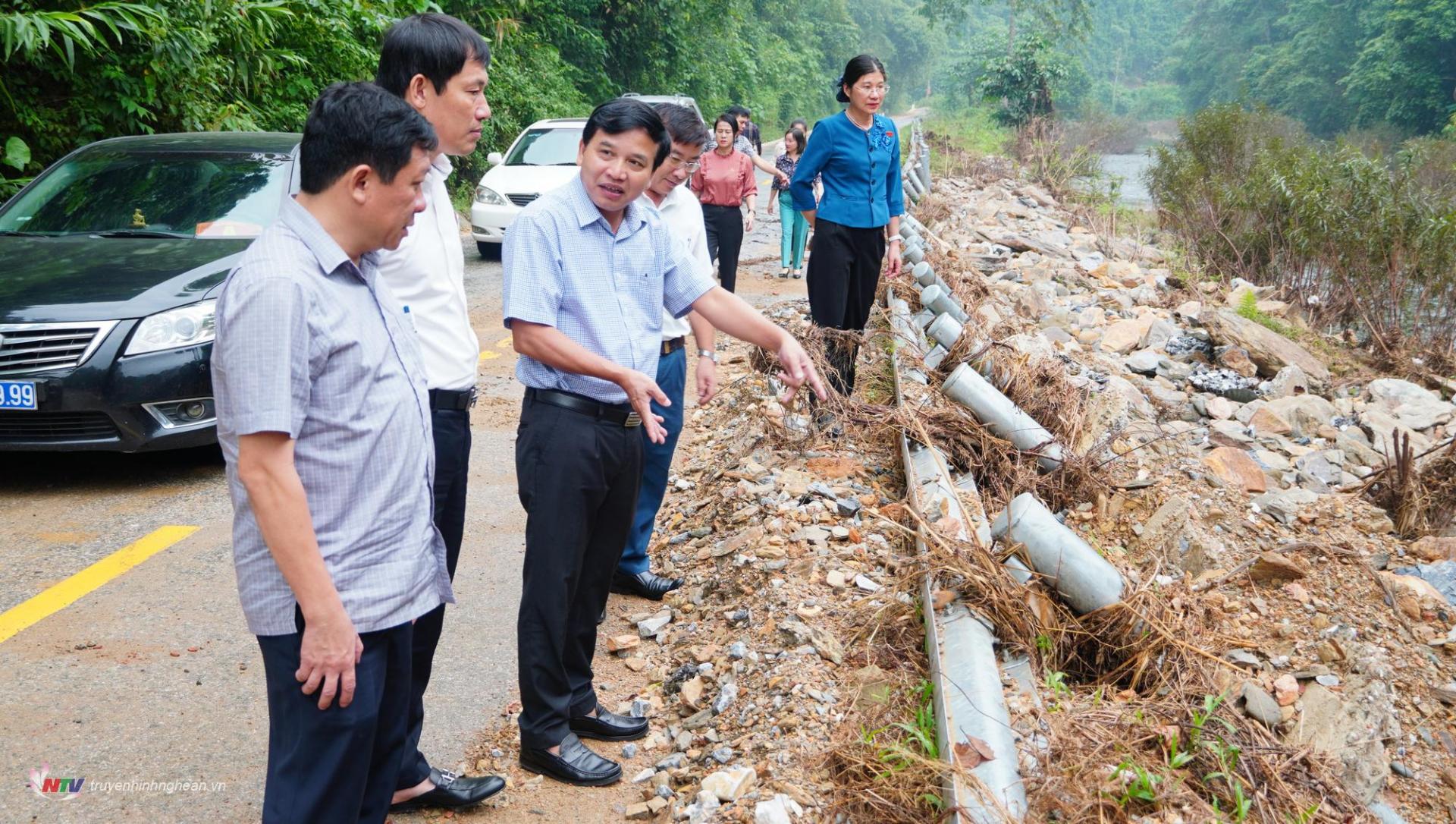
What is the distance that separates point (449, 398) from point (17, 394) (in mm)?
3108

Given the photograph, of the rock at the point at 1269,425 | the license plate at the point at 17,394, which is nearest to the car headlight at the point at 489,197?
the license plate at the point at 17,394

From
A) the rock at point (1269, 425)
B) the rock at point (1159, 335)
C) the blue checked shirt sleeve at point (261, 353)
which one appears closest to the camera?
the blue checked shirt sleeve at point (261, 353)

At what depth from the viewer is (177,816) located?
287 centimetres

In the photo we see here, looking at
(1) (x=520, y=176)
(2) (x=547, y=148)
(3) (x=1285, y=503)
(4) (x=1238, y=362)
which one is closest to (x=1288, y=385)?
(4) (x=1238, y=362)

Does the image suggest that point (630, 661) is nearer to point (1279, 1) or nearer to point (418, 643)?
point (418, 643)

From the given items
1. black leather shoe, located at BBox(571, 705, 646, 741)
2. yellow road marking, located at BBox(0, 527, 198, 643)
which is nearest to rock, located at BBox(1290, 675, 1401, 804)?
black leather shoe, located at BBox(571, 705, 646, 741)

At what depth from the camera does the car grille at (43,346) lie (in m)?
4.88

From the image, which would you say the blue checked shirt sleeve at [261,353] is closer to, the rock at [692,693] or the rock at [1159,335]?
the rock at [692,693]

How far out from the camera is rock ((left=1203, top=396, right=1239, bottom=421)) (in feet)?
24.0

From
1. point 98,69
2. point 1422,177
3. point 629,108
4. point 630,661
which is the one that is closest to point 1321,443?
point 630,661

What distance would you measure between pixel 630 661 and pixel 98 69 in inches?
340

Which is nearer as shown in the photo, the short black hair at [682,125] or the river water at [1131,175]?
the short black hair at [682,125]

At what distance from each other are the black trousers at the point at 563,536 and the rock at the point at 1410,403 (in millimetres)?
6296

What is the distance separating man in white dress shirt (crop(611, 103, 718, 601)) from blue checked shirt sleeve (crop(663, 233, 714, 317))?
730 mm
